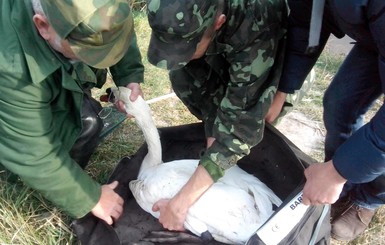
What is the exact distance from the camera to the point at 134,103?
1.70m

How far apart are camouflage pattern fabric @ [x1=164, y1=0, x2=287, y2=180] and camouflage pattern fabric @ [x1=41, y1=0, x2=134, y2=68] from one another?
0.59ft

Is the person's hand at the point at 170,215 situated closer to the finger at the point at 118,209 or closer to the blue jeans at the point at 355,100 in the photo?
the finger at the point at 118,209

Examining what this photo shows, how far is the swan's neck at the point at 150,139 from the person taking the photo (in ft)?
5.61

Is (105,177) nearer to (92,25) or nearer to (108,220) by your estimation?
(108,220)

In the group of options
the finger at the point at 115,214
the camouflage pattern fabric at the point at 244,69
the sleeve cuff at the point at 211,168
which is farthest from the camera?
the finger at the point at 115,214

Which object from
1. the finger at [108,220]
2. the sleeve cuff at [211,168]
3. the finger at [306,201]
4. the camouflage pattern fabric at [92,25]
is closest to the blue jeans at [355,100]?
the finger at [306,201]

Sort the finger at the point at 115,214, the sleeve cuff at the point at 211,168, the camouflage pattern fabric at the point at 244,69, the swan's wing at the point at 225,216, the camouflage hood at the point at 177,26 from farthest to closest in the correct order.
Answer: the finger at the point at 115,214 → the swan's wing at the point at 225,216 → the sleeve cuff at the point at 211,168 → the camouflage pattern fabric at the point at 244,69 → the camouflage hood at the point at 177,26

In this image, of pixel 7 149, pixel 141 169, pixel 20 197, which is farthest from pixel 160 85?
pixel 7 149

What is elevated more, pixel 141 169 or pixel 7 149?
pixel 7 149

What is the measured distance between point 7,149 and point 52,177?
0.57 ft

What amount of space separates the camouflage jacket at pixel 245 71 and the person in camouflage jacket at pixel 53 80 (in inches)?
12.7

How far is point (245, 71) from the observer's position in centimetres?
142

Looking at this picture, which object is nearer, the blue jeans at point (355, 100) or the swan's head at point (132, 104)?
the blue jeans at point (355, 100)

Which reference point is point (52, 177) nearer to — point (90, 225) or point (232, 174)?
point (90, 225)
